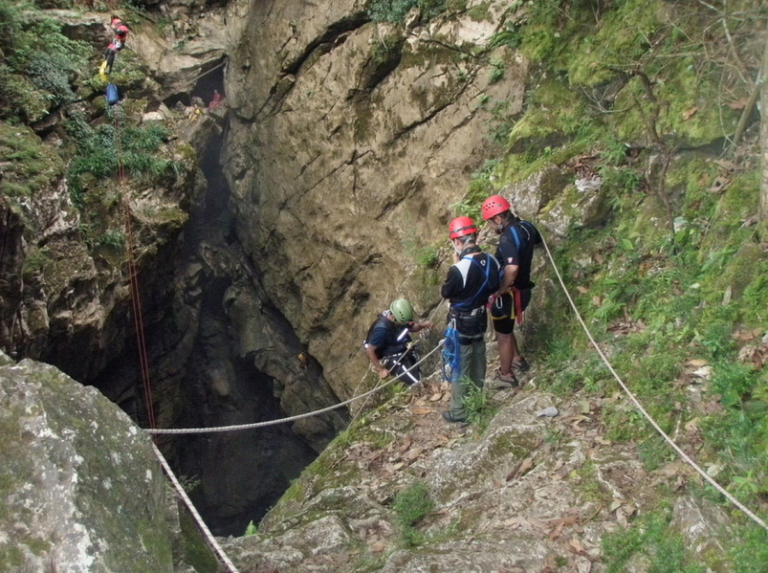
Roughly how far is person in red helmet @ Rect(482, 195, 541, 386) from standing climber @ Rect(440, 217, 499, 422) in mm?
301

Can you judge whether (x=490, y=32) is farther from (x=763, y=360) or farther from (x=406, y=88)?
(x=763, y=360)

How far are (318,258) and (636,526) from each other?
38.1 feet

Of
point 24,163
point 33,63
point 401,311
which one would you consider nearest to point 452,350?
point 401,311

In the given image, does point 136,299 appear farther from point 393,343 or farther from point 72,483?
point 72,483

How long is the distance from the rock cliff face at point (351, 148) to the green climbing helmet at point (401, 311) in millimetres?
1559

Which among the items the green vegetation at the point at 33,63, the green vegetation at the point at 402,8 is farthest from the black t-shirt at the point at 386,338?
the green vegetation at the point at 33,63

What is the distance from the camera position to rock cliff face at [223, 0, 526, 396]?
12.1m

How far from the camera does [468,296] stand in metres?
6.34

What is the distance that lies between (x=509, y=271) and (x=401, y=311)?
2.36 m

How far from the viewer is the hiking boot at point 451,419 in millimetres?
7000

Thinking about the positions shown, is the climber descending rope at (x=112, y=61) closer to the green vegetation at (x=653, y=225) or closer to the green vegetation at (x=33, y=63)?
the green vegetation at (x=33, y=63)

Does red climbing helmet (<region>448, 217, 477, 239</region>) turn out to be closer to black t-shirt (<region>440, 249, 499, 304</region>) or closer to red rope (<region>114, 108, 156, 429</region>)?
black t-shirt (<region>440, 249, 499, 304</region>)

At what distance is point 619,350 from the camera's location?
21.1 ft

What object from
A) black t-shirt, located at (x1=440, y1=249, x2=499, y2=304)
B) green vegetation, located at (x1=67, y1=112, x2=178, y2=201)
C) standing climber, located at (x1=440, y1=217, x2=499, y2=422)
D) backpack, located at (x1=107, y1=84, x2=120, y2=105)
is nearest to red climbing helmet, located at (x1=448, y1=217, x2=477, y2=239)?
standing climber, located at (x1=440, y1=217, x2=499, y2=422)
